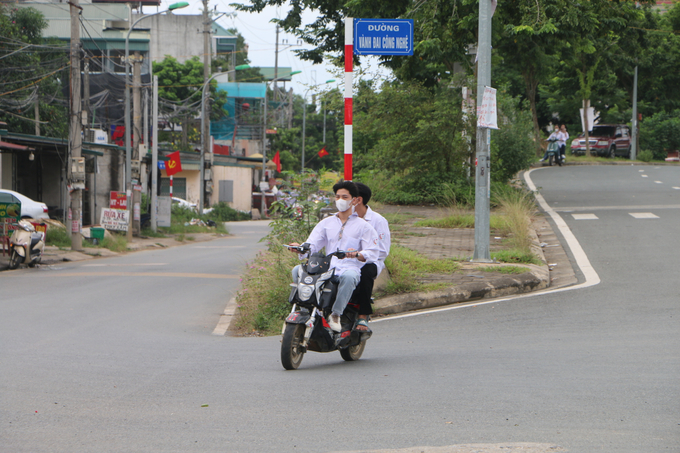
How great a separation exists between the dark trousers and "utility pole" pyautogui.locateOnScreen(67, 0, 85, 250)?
17170 millimetres

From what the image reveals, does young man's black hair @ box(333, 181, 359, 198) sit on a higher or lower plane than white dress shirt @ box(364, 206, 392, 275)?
higher

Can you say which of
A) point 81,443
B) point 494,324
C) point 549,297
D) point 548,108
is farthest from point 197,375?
point 548,108

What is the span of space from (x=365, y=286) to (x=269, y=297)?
3.50 metres

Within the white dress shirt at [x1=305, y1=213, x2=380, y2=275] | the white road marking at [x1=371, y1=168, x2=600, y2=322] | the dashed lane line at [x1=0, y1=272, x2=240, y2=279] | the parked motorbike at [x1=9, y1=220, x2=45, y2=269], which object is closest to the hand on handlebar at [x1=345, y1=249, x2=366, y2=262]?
the white dress shirt at [x1=305, y1=213, x2=380, y2=275]

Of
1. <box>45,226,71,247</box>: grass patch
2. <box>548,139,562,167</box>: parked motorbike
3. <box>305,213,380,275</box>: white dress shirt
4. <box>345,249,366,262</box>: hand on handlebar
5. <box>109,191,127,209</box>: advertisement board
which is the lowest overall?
<box>45,226,71,247</box>: grass patch

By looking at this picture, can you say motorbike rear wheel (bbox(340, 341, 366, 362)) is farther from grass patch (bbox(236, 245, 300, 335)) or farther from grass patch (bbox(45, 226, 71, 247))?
grass patch (bbox(45, 226, 71, 247))

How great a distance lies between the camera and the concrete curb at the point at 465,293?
10.0m

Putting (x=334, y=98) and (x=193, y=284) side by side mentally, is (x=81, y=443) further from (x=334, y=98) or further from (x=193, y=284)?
(x=334, y=98)

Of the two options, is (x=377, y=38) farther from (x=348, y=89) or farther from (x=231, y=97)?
(x=231, y=97)

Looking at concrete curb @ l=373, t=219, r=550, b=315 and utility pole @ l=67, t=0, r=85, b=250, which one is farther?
utility pole @ l=67, t=0, r=85, b=250

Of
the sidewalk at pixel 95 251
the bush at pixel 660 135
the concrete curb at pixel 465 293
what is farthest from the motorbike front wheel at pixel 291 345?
the bush at pixel 660 135

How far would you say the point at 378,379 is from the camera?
5.98 metres

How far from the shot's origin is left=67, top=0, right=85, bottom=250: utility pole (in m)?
21.8

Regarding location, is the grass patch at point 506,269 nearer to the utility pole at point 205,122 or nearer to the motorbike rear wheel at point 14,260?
the motorbike rear wheel at point 14,260
